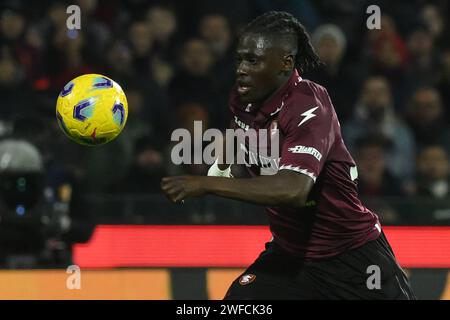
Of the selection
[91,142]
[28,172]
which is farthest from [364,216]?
[28,172]

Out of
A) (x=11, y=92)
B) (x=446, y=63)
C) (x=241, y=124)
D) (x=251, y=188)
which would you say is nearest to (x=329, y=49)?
(x=446, y=63)

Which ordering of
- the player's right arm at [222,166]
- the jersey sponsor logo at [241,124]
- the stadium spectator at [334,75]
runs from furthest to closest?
the stadium spectator at [334,75], the player's right arm at [222,166], the jersey sponsor logo at [241,124]

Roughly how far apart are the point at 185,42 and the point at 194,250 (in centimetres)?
310

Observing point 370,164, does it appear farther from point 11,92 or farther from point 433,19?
point 11,92

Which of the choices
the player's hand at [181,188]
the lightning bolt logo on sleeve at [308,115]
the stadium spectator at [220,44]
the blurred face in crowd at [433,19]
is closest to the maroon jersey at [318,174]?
the lightning bolt logo on sleeve at [308,115]

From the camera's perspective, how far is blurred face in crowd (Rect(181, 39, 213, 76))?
8828 mm

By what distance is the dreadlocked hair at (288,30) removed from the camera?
4531mm

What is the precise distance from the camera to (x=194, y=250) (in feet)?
22.4

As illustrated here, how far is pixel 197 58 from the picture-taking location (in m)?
8.86

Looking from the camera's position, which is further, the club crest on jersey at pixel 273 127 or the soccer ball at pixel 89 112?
the soccer ball at pixel 89 112

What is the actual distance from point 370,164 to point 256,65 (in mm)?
3675

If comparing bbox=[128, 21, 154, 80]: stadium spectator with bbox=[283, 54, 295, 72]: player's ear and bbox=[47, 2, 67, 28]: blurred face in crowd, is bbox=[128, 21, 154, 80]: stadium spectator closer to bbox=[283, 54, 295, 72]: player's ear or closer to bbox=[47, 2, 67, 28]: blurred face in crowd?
bbox=[47, 2, 67, 28]: blurred face in crowd

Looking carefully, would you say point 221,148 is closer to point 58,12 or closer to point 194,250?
point 194,250

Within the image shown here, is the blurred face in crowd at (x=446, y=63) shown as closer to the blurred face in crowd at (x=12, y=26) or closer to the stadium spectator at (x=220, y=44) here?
the stadium spectator at (x=220, y=44)
